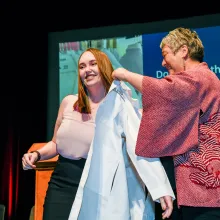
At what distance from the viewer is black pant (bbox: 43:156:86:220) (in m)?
1.81

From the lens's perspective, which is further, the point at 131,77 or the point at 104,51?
the point at 104,51

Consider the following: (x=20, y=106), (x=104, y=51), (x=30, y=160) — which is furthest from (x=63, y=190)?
(x=20, y=106)

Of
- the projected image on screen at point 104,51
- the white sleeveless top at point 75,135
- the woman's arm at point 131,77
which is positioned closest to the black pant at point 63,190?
the white sleeveless top at point 75,135

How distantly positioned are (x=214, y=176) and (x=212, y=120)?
0.19 meters

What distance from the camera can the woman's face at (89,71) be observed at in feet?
6.34

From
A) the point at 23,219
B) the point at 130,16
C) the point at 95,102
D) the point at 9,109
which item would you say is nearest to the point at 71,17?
the point at 130,16

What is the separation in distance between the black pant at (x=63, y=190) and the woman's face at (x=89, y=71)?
0.36 meters

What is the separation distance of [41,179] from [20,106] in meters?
2.33

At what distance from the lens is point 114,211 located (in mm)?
1632

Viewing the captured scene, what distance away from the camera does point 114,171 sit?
1.67 m

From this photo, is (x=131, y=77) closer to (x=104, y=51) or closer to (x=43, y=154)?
(x=43, y=154)

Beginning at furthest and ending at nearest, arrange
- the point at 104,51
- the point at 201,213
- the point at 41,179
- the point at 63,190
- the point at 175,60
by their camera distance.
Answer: the point at 104,51
the point at 41,179
the point at 63,190
the point at 175,60
the point at 201,213

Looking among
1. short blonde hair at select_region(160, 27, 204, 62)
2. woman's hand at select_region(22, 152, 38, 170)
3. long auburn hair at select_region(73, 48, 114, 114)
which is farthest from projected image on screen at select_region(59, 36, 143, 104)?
short blonde hair at select_region(160, 27, 204, 62)

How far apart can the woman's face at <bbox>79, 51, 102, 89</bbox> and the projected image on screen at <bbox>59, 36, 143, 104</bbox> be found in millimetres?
1705
